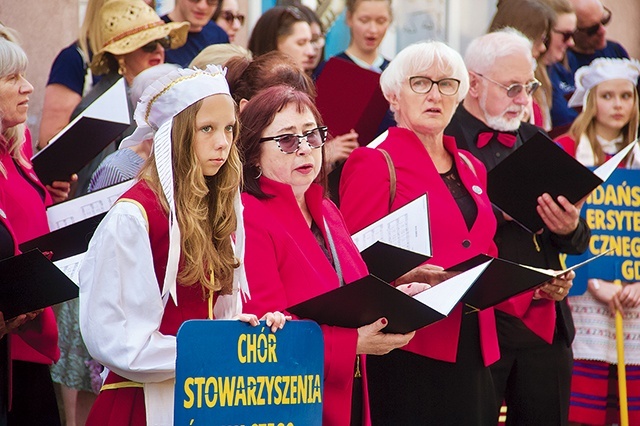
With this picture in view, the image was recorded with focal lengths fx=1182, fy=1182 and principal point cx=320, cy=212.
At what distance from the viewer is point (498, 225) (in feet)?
17.4

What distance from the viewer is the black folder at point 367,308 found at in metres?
3.53

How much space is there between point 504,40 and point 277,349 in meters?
2.71

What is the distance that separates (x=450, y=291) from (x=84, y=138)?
194 cm

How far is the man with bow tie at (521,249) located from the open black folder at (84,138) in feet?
5.04

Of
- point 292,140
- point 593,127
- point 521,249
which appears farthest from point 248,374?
point 593,127

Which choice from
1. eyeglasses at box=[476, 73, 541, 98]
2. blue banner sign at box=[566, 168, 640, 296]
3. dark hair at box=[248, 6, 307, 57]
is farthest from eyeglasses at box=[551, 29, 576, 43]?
eyeglasses at box=[476, 73, 541, 98]

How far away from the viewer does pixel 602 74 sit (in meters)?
6.94

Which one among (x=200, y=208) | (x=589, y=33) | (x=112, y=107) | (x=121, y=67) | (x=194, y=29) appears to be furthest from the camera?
(x=589, y=33)

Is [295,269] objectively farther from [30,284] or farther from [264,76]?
[264,76]

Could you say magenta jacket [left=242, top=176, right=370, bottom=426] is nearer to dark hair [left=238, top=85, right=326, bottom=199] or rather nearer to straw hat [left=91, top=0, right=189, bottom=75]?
dark hair [left=238, top=85, right=326, bottom=199]

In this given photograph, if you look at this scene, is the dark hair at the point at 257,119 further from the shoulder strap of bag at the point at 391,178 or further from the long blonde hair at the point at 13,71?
the long blonde hair at the point at 13,71

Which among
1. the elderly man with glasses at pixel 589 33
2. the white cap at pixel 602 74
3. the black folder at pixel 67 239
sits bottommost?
the black folder at pixel 67 239

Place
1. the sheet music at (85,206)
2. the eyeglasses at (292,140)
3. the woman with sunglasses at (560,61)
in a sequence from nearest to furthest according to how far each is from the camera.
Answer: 1. the eyeglasses at (292,140)
2. the sheet music at (85,206)
3. the woman with sunglasses at (560,61)

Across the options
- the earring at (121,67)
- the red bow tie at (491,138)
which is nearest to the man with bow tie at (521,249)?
the red bow tie at (491,138)
